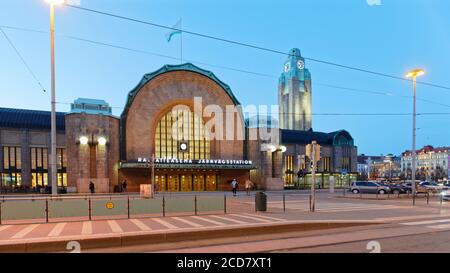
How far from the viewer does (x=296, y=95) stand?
122 m

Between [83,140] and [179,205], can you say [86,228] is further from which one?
[83,140]

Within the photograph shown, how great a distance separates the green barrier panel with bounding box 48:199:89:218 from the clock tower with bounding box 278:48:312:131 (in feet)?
361

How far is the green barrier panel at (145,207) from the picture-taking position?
1499cm

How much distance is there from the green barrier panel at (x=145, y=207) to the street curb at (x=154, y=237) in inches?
227

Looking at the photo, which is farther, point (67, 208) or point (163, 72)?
point (163, 72)

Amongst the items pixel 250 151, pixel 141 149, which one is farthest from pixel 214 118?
pixel 141 149

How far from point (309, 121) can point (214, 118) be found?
84.4 m

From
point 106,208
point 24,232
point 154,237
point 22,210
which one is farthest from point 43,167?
point 154,237

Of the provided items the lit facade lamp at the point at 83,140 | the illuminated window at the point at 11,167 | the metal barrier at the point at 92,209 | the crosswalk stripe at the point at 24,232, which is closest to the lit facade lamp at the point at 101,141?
the lit facade lamp at the point at 83,140

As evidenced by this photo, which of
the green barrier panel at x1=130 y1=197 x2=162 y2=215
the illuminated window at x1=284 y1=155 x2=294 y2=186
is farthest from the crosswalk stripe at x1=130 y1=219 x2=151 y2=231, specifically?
the illuminated window at x1=284 y1=155 x2=294 y2=186

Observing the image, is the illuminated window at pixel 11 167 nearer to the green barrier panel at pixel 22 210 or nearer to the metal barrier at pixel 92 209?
the metal barrier at pixel 92 209

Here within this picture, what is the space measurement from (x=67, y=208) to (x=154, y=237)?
6.61 m

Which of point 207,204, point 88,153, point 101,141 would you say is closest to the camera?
point 207,204

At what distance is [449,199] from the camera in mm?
Result: 26219
